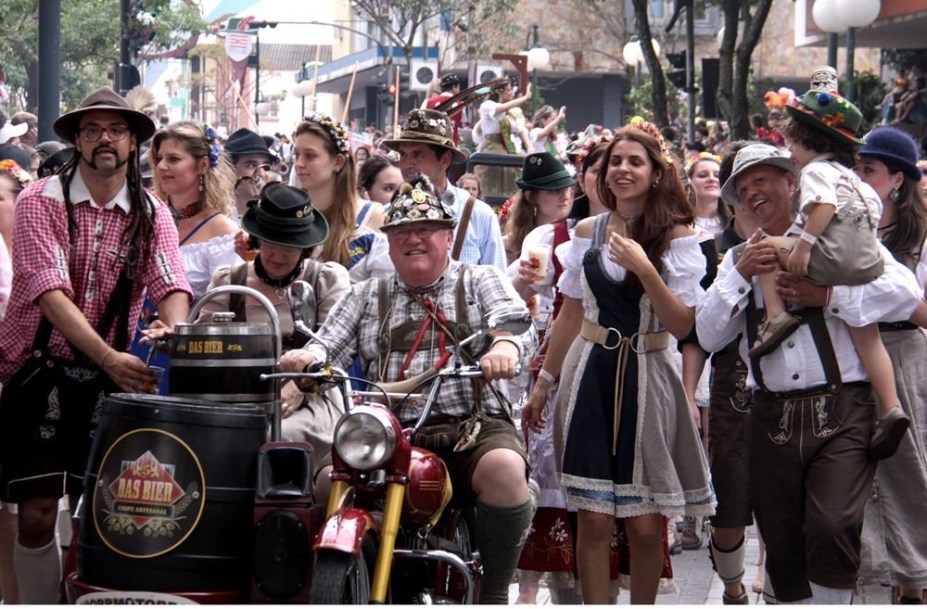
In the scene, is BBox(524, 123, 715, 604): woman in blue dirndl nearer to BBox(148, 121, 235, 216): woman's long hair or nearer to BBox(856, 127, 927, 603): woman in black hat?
BBox(856, 127, 927, 603): woman in black hat

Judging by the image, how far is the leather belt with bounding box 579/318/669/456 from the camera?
22.0 feet

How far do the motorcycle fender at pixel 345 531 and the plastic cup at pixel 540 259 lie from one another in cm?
306

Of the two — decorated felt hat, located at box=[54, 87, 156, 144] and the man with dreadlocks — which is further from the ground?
decorated felt hat, located at box=[54, 87, 156, 144]

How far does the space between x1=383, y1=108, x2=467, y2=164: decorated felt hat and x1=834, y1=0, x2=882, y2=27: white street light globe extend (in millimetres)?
12711

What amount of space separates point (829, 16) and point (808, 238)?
15.4m

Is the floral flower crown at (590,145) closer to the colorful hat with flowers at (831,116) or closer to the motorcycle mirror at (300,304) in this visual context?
the colorful hat with flowers at (831,116)

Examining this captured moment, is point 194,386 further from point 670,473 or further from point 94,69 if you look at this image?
point 94,69

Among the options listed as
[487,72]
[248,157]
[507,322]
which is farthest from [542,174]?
[487,72]

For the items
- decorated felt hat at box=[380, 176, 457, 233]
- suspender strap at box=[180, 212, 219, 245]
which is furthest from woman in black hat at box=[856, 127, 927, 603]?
suspender strap at box=[180, 212, 219, 245]

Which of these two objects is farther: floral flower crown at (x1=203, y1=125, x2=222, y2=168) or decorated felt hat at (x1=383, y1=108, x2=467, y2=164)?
decorated felt hat at (x1=383, y1=108, x2=467, y2=164)

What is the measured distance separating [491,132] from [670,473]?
10850 millimetres

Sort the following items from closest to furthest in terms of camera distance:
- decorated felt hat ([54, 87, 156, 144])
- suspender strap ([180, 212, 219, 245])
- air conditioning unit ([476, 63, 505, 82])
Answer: decorated felt hat ([54, 87, 156, 144])
suspender strap ([180, 212, 219, 245])
air conditioning unit ([476, 63, 505, 82])

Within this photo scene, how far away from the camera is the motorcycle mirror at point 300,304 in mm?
6561

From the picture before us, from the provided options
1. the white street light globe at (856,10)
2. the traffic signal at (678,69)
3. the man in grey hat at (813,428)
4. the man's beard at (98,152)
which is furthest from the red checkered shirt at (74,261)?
the traffic signal at (678,69)
